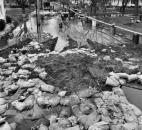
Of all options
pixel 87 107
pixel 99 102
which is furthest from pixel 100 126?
pixel 99 102

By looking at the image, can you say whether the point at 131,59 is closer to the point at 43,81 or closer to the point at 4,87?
the point at 43,81

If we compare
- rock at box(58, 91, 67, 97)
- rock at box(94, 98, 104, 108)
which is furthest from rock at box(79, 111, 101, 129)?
rock at box(58, 91, 67, 97)

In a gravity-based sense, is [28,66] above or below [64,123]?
above

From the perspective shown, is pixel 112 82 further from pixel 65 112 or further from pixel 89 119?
pixel 65 112

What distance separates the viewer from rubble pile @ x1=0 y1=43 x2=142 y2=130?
161 inches

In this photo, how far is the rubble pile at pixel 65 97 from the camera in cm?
409

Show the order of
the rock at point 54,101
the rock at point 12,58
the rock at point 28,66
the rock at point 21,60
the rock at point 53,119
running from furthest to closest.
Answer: the rock at point 12,58 < the rock at point 21,60 < the rock at point 28,66 < the rock at point 54,101 < the rock at point 53,119

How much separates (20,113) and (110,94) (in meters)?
2.41

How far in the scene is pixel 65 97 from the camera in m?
4.97

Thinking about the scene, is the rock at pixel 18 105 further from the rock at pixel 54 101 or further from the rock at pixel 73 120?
Result: the rock at pixel 73 120

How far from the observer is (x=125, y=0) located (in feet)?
93.8

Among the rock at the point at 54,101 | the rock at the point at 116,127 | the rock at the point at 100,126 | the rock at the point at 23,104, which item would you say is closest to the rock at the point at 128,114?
the rock at the point at 116,127

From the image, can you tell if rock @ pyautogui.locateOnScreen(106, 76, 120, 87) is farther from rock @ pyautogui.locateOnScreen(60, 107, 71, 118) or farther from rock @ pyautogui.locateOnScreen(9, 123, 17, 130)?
rock @ pyautogui.locateOnScreen(9, 123, 17, 130)

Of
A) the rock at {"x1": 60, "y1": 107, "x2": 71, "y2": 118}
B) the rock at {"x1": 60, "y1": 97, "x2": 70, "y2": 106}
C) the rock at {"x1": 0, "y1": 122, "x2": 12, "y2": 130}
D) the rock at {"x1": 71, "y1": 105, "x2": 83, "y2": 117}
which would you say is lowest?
the rock at {"x1": 0, "y1": 122, "x2": 12, "y2": 130}
